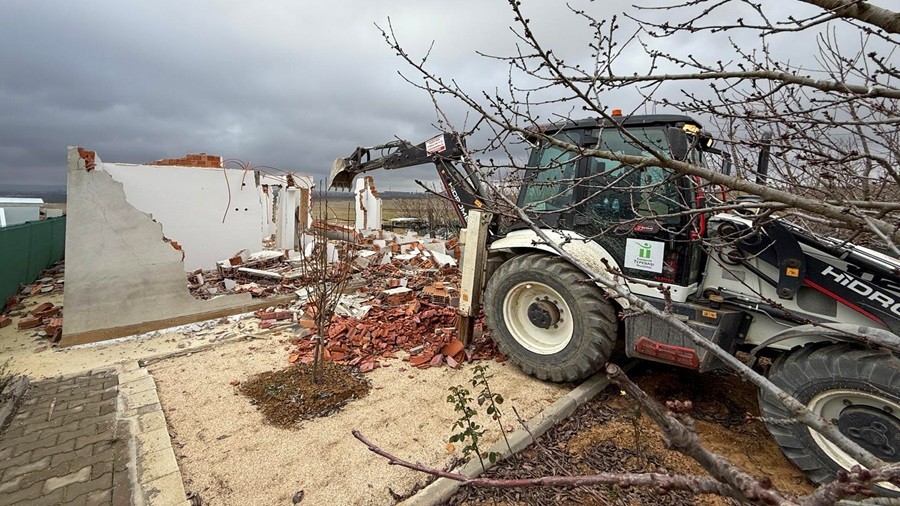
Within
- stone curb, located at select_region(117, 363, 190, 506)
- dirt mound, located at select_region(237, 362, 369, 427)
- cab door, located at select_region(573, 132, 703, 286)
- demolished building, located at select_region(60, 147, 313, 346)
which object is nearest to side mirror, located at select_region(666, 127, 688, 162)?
cab door, located at select_region(573, 132, 703, 286)

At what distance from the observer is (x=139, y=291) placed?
599 cm

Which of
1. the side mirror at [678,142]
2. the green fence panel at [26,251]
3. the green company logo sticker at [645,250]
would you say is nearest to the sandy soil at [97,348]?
the green fence panel at [26,251]

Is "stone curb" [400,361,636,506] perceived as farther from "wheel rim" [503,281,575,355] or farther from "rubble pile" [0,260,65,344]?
"rubble pile" [0,260,65,344]

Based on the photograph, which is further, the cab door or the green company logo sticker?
the green company logo sticker

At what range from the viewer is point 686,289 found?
11.9 ft

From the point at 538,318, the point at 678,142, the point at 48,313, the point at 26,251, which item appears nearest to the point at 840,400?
the point at 678,142

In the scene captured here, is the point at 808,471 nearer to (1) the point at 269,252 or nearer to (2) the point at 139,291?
(2) the point at 139,291

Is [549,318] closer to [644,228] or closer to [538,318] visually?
[538,318]

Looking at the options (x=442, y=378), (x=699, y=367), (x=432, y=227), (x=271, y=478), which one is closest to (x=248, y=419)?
(x=271, y=478)

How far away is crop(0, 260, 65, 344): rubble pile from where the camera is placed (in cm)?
576

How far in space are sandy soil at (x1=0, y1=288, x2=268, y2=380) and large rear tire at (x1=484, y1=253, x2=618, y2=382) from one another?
12.7 feet

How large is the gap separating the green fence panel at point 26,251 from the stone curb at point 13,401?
3727 mm

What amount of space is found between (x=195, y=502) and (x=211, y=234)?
821cm

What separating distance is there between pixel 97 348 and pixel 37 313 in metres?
2.06
